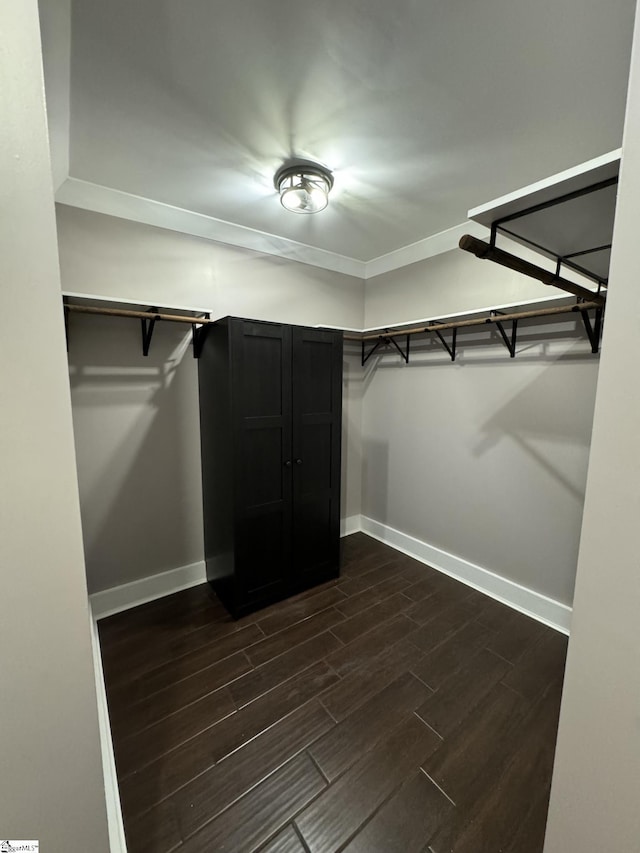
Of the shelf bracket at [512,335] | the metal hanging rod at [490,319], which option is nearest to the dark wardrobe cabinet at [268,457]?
the metal hanging rod at [490,319]

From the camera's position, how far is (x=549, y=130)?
1.41m

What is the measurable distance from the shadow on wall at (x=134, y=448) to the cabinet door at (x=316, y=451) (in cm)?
76

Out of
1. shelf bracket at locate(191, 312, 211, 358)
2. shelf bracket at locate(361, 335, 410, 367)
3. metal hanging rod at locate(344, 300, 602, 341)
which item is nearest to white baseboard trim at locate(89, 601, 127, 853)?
shelf bracket at locate(191, 312, 211, 358)

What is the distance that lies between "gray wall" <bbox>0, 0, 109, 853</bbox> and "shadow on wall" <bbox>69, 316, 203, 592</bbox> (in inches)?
62.2

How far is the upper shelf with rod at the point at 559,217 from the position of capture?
883mm

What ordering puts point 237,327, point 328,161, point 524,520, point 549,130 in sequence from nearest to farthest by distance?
point 549,130, point 328,161, point 237,327, point 524,520

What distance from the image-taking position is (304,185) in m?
1.73

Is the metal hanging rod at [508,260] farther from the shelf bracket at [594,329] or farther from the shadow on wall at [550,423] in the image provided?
the shadow on wall at [550,423]

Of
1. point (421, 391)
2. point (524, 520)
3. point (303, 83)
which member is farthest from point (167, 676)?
point (303, 83)

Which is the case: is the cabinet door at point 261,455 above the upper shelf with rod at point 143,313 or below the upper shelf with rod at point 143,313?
below

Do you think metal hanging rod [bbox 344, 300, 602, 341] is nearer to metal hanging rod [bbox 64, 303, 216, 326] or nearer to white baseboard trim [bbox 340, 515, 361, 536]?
metal hanging rod [bbox 64, 303, 216, 326]

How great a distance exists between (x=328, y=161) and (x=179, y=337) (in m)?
1.37

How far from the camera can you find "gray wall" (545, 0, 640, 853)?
542 millimetres

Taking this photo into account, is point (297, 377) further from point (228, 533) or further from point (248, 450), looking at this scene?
point (228, 533)
